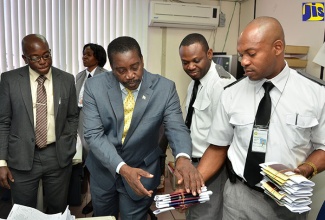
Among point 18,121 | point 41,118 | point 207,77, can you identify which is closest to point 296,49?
point 207,77

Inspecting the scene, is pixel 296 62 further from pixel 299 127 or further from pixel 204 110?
pixel 299 127

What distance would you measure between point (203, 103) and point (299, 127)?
69 centimetres

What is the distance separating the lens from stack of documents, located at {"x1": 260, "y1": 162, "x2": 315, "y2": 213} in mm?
988

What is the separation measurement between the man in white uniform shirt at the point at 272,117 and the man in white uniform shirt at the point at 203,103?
385mm

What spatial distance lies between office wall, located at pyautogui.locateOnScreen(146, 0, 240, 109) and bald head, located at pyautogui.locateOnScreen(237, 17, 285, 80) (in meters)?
2.64

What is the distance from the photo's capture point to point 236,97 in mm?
1306

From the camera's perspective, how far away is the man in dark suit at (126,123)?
1446 mm

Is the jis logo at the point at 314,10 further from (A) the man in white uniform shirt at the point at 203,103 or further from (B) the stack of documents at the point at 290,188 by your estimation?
(B) the stack of documents at the point at 290,188

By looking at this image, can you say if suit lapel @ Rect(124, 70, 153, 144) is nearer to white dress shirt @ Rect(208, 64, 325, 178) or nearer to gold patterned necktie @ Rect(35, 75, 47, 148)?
white dress shirt @ Rect(208, 64, 325, 178)

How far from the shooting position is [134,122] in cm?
149

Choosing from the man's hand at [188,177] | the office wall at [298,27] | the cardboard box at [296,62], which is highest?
the office wall at [298,27]

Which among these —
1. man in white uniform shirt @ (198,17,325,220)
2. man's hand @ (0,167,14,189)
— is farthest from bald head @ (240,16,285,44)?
man's hand @ (0,167,14,189)

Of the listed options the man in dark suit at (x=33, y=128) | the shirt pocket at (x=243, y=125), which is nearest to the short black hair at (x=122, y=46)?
the shirt pocket at (x=243, y=125)

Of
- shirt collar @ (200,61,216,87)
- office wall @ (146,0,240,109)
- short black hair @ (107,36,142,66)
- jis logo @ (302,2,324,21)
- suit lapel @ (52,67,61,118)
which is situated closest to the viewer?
short black hair @ (107,36,142,66)
